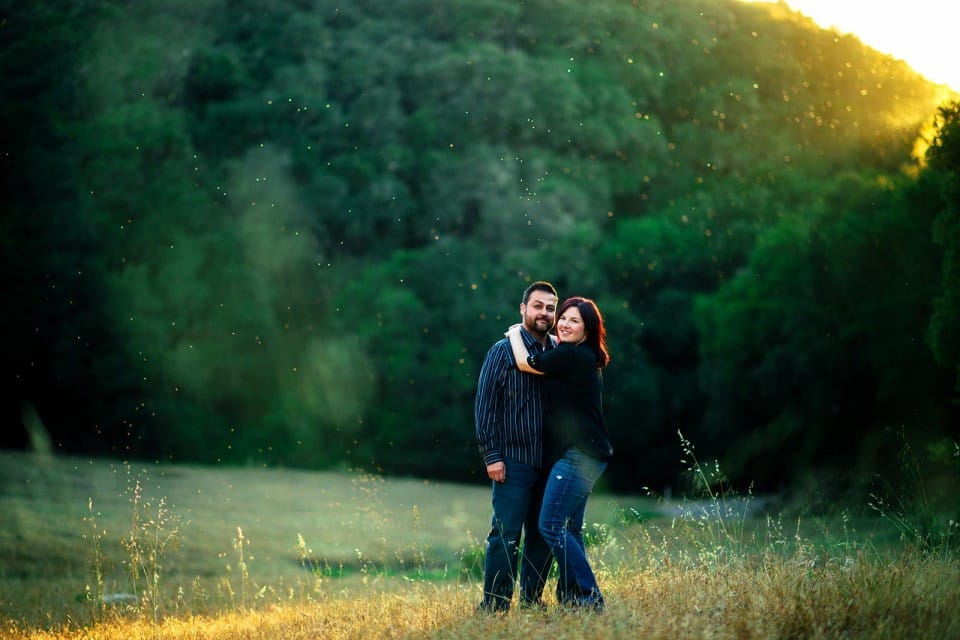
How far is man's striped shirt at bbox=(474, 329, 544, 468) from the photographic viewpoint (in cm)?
638

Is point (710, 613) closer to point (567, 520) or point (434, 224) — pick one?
point (567, 520)

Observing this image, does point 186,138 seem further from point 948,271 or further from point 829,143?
point 948,271

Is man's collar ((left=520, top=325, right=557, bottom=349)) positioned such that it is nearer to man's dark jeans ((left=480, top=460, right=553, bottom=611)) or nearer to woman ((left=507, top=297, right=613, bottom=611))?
woman ((left=507, top=297, right=613, bottom=611))

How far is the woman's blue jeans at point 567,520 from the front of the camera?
20.1 ft

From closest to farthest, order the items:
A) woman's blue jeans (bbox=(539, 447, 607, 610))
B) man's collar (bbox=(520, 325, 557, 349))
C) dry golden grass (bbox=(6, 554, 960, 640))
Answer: dry golden grass (bbox=(6, 554, 960, 640)) < woman's blue jeans (bbox=(539, 447, 607, 610)) < man's collar (bbox=(520, 325, 557, 349))

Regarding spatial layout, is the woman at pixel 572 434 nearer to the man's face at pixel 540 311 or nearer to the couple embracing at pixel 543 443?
the couple embracing at pixel 543 443

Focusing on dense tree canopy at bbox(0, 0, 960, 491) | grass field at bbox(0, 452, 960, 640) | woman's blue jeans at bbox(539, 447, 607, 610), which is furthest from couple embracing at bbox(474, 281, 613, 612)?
dense tree canopy at bbox(0, 0, 960, 491)

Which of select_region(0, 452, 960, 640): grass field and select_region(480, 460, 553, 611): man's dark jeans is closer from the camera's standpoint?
select_region(0, 452, 960, 640): grass field

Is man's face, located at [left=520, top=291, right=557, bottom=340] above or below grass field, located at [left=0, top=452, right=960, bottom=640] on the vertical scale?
above

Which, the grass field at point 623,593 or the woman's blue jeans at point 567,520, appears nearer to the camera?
the grass field at point 623,593

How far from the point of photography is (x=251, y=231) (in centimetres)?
3853

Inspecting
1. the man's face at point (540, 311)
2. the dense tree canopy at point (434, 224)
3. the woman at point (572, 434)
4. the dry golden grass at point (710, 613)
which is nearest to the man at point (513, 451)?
the man's face at point (540, 311)

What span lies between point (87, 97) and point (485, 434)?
36325 mm

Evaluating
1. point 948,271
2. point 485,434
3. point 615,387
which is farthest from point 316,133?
point 485,434
